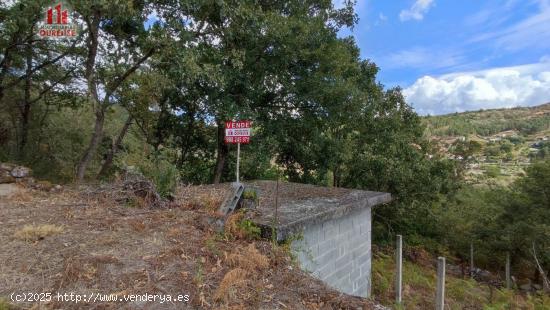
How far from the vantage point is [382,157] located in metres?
11.0

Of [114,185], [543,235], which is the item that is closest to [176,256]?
[114,185]

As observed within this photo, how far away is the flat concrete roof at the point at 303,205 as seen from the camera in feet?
12.5

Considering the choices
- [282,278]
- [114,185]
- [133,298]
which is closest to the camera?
[133,298]

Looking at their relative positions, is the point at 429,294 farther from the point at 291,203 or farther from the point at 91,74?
the point at 91,74

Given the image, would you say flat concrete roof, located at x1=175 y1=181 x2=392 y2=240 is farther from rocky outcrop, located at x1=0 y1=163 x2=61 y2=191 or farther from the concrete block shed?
rocky outcrop, located at x1=0 y1=163 x2=61 y2=191

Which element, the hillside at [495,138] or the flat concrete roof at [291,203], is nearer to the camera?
the flat concrete roof at [291,203]

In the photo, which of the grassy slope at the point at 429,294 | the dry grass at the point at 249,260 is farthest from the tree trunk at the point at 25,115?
the grassy slope at the point at 429,294

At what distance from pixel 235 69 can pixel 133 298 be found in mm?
6768

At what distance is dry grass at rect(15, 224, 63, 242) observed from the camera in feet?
10.8

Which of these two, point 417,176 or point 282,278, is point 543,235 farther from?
point 282,278

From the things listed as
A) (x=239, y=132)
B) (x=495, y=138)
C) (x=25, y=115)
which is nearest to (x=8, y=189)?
(x=239, y=132)

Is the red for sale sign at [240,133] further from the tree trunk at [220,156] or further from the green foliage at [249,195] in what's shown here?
the tree trunk at [220,156]

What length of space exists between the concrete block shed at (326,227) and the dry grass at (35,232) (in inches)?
81.4

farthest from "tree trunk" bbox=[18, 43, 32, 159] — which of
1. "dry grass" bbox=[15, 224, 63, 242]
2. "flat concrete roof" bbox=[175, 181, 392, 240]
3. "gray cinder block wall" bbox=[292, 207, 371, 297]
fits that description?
"gray cinder block wall" bbox=[292, 207, 371, 297]
